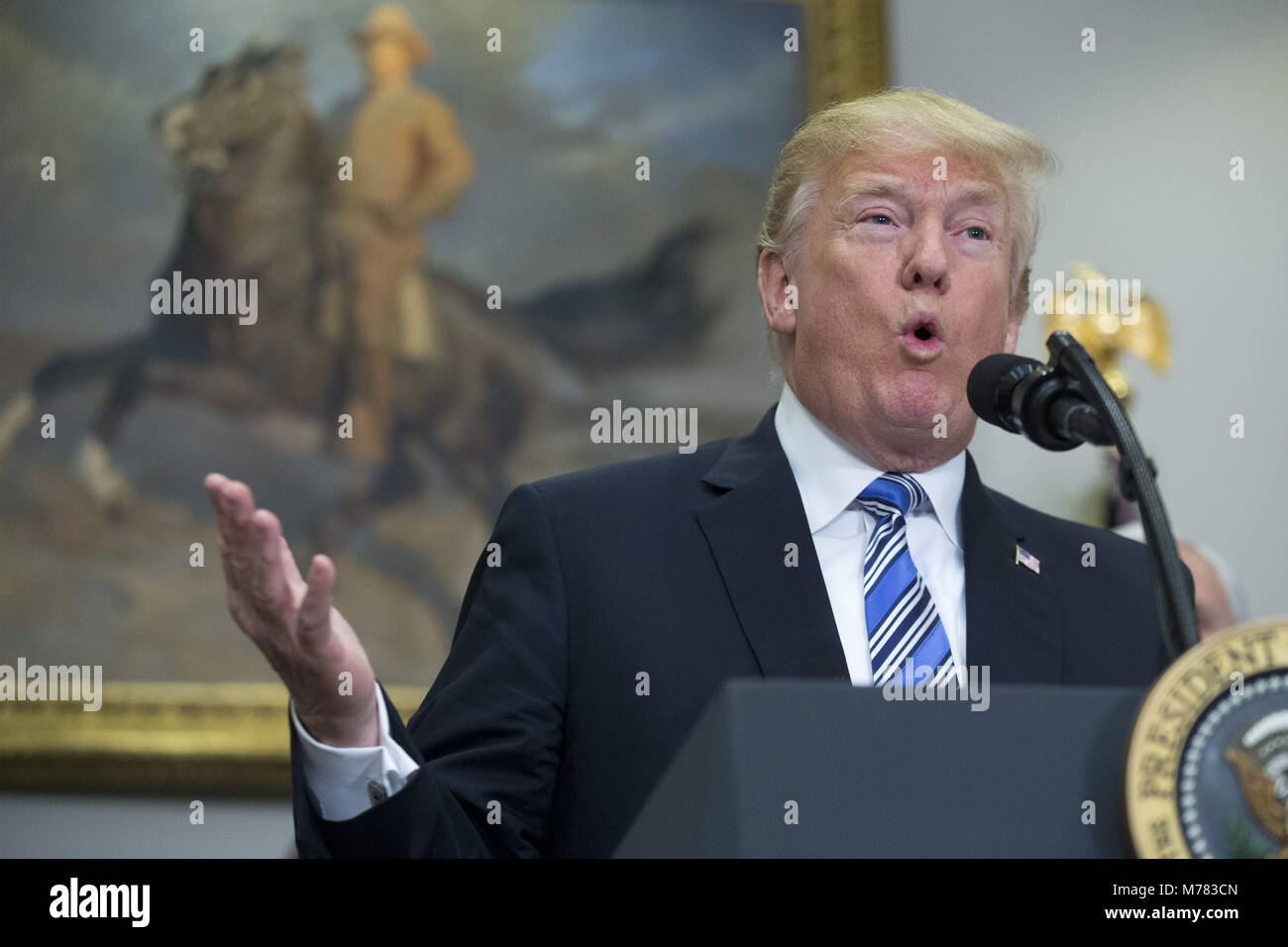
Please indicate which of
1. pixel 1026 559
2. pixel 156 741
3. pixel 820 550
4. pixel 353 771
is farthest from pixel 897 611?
pixel 156 741

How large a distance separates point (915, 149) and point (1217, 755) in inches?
49.5

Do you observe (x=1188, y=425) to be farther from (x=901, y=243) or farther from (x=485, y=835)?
(x=485, y=835)

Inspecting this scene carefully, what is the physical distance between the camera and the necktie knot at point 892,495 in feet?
6.49

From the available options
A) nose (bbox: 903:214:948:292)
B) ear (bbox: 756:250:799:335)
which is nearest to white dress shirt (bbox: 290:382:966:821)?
ear (bbox: 756:250:799:335)

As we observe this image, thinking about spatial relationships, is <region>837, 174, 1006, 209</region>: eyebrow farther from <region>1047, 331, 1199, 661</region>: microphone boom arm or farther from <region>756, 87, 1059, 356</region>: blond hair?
<region>1047, 331, 1199, 661</region>: microphone boom arm

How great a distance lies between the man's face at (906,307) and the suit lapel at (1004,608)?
0.13 meters

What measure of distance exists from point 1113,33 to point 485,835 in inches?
133

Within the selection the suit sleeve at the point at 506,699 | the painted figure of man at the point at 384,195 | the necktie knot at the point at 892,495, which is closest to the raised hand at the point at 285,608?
the suit sleeve at the point at 506,699

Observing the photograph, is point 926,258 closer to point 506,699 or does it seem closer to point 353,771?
point 506,699

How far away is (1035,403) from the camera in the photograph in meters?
1.42

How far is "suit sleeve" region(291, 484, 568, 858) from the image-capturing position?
1.75 meters

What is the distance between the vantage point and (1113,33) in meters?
4.27
